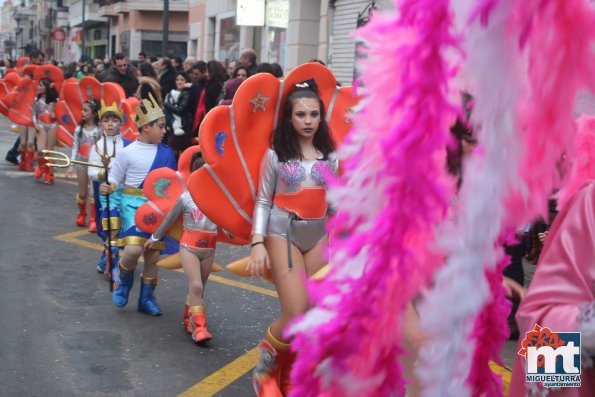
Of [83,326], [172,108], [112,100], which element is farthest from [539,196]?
[172,108]

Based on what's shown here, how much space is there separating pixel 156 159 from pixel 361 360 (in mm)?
4474

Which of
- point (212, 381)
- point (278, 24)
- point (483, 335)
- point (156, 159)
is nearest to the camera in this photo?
point (483, 335)

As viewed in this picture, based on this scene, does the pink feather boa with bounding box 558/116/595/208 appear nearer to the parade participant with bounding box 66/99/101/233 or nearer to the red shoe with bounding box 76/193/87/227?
the parade participant with bounding box 66/99/101/233

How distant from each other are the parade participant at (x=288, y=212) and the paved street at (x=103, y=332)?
568 millimetres

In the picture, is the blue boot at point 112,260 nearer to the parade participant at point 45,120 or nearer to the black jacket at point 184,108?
the black jacket at point 184,108

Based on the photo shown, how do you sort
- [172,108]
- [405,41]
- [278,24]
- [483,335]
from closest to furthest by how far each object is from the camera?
[405,41], [483,335], [172,108], [278,24]

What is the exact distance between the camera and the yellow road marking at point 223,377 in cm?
451

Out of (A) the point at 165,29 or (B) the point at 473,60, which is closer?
(B) the point at 473,60

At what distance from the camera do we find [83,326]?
5633 mm

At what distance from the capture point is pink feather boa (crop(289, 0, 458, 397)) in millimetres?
1897

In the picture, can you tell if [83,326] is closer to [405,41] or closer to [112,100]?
[112,100]

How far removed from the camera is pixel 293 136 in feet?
13.8

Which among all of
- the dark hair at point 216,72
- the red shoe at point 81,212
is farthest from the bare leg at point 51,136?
the red shoe at point 81,212

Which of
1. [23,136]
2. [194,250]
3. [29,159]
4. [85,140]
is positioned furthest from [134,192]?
[23,136]
